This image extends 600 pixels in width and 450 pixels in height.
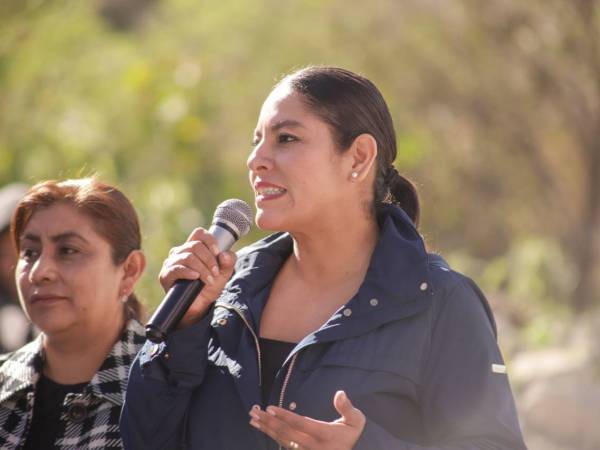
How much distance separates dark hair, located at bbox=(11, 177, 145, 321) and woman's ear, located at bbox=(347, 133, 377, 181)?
88 centimetres

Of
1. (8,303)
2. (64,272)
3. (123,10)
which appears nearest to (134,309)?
(64,272)

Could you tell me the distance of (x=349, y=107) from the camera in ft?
10.6

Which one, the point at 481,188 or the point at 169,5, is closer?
the point at 481,188

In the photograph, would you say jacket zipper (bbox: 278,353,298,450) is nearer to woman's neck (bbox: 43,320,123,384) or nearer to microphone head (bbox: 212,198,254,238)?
microphone head (bbox: 212,198,254,238)

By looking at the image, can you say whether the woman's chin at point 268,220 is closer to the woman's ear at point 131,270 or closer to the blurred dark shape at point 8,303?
the woman's ear at point 131,270

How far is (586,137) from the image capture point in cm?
1558

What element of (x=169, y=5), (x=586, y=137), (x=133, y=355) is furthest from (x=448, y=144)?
(x=133, y=355)

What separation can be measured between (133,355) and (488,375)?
1.30 m

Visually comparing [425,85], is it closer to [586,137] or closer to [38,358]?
[586,137]

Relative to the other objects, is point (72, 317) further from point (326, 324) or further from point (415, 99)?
point (415, 99)

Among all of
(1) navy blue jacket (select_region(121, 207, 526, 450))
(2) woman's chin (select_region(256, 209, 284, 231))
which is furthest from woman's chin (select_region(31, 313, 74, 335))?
(2) woman's chin (select_region(256, 209, 284, 231))

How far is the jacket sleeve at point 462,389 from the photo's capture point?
284 cm

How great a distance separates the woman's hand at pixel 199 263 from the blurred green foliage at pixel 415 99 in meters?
8.84

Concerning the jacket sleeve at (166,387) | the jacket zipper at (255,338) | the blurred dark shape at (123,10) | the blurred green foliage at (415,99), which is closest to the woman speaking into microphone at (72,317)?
the jacket sleeve at (166,387)
